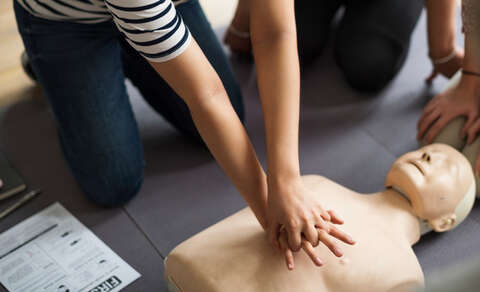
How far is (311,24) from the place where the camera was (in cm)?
184

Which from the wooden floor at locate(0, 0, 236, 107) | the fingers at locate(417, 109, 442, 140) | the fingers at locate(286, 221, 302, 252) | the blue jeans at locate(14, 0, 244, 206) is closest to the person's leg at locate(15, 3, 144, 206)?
the blue jeans at locate(14, 0, 244, 206)

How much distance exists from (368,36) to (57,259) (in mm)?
1211

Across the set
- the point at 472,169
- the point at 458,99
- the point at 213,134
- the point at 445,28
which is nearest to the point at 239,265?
the point at 213,134

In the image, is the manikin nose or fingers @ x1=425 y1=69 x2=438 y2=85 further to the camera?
fingers @ x1=425 y1=69 x2=438 y2=85

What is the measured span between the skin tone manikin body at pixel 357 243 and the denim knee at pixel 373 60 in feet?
1.63

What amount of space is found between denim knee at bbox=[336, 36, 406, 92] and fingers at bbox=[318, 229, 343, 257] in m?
0.87

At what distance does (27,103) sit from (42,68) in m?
0.48

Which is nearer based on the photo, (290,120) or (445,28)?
(290,120)

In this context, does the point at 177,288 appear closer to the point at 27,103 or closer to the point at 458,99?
the point at 458,99

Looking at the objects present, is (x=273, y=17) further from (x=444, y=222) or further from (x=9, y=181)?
(x=9, y=181)

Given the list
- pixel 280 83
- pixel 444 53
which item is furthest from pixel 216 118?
pixel 444 53

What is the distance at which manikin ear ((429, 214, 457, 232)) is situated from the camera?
1.23 metres

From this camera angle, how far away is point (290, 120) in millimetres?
1090

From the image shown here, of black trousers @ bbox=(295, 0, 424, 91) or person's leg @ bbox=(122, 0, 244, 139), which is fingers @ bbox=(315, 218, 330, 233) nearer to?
person's leg @ bbox=(122, 0, 244, 139)
